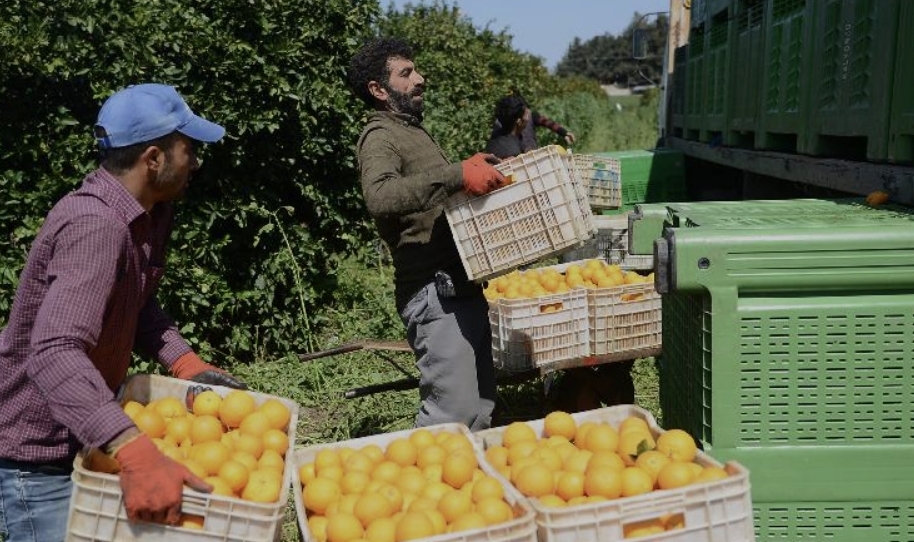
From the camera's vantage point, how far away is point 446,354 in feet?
14.5

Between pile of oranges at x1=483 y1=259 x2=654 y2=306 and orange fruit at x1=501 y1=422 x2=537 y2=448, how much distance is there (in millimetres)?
2466

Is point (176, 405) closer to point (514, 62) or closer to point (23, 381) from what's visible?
point (23, 381)

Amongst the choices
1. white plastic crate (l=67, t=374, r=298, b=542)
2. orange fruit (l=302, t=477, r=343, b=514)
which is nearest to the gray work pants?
orange fruit (l=302, t=477, r=343, b=514)

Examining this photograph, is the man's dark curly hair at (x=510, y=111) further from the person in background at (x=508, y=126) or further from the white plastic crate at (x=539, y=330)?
the white plastic crate at (x=539, y=330)

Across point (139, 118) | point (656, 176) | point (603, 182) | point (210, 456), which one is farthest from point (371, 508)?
point (656, 176)

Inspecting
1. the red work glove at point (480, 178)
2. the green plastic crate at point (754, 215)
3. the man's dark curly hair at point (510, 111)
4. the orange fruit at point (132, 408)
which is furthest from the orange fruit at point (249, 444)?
the man's dark curly hair at point (510, 111)

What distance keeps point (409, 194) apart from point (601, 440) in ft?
4.92

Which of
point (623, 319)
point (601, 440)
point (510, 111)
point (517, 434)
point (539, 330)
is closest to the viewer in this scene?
point (601, 440)

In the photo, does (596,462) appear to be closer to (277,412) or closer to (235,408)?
(277,412)

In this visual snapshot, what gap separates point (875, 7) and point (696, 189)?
6801 mm

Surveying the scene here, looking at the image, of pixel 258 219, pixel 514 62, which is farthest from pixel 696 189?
pixel 514 62

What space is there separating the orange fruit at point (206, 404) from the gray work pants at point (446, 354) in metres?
1.47

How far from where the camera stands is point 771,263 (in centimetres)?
277

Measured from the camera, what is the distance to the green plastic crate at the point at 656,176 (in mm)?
10359
